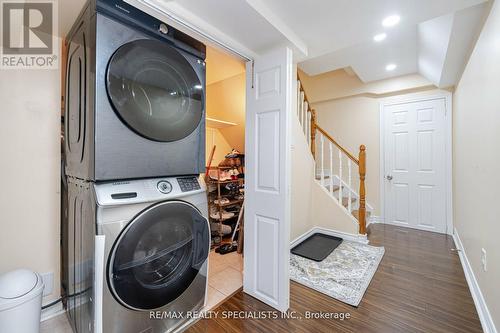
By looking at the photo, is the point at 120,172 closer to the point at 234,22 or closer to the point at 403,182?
the point at 234,22

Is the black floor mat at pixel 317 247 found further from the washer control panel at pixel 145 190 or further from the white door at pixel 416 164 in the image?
the washer control panel at pixel 145 190

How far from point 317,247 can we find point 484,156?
191cm

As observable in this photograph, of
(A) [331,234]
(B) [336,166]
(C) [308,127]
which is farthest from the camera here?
(B) [336,166]

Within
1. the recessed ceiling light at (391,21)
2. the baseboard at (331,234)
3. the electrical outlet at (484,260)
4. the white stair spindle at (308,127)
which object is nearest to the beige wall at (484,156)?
the electrical outlet at (484,260)

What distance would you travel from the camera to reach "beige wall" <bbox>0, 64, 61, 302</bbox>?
4.72 feet

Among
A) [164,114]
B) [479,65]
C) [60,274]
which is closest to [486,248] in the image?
[479,65]

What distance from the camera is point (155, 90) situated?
1231 millimetres

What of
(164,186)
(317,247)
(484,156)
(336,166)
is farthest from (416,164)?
(164,186)

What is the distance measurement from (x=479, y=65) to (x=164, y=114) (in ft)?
8.57

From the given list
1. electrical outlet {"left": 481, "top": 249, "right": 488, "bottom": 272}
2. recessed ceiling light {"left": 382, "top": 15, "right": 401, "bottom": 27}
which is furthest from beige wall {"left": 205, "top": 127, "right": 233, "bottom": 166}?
electrical outlet {"left": 481, "top": 249, "right": 488, "bottom": 272}

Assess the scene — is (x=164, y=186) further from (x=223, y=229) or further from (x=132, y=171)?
(x=223, y=229)

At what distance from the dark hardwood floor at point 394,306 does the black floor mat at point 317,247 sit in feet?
1.93

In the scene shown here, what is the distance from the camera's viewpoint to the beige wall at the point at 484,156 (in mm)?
1417

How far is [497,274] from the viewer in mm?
1362
